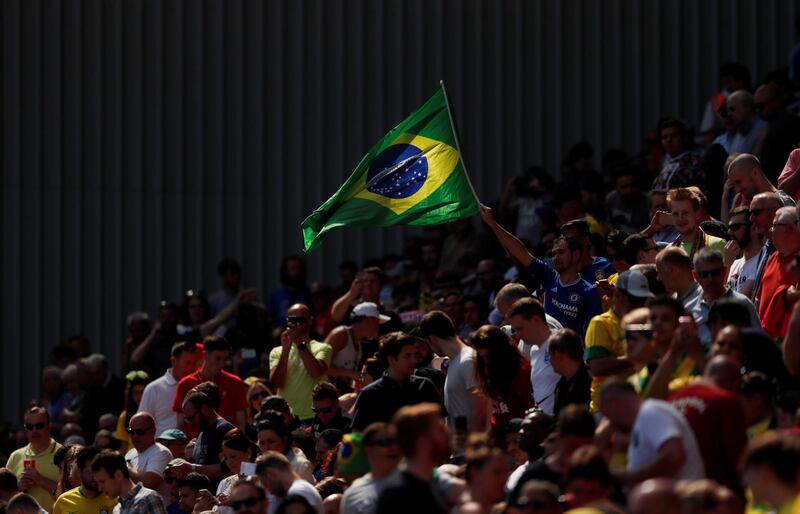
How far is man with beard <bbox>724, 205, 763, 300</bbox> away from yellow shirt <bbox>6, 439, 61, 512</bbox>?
245 inches

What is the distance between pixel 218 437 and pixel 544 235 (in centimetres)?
528

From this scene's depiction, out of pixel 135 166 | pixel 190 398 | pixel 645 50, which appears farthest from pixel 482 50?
pixel 190 398

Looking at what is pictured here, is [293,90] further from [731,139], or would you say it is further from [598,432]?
[598,432]

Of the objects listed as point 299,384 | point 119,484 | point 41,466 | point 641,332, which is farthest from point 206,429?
point 641,332

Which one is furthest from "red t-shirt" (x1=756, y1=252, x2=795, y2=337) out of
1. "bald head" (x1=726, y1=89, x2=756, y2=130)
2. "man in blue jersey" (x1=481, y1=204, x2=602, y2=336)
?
"bald head" (x1=726, y1=89, x2=756, y2=130)

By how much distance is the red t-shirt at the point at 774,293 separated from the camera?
1073cm

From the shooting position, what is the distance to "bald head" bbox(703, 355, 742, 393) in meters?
8.57

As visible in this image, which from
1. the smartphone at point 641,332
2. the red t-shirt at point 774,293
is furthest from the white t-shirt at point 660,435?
the red t-shirt at point 774,293

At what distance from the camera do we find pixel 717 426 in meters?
8.42

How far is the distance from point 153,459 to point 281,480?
340 centimetres

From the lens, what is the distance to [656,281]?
10758mm

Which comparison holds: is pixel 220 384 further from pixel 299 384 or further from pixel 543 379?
pixel 543 379

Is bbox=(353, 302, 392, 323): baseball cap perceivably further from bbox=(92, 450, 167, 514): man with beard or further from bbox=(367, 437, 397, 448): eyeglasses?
bbox=(367, 437, 397, 448): eyeglasses

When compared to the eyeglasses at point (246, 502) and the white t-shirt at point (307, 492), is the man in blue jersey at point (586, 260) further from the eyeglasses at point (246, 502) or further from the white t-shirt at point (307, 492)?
the eyeglasses at point (246, 502)
